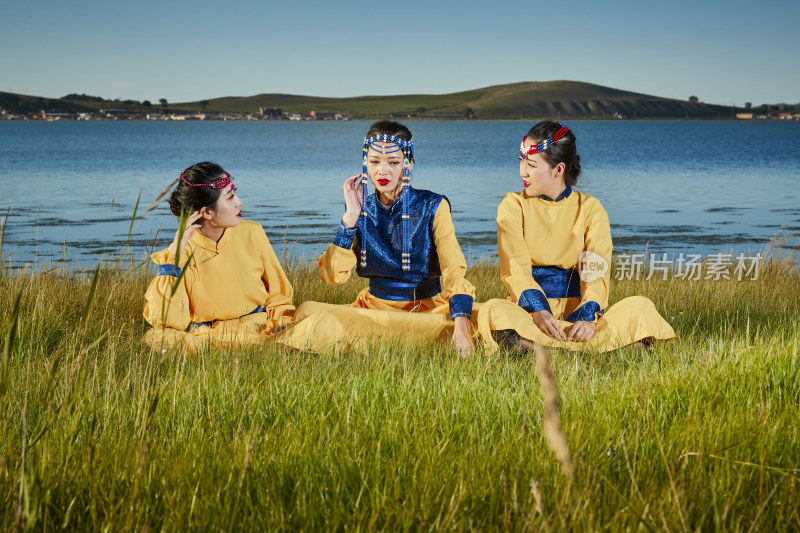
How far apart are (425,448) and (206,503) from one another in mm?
794

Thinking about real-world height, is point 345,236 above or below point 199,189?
below

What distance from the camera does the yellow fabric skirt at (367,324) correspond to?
16.5 feet

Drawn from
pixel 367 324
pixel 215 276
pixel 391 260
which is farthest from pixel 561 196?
pixel 215 276

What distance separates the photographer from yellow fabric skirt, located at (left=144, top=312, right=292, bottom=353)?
5.02 m

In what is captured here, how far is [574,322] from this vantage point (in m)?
5.25

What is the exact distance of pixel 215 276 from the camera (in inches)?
202

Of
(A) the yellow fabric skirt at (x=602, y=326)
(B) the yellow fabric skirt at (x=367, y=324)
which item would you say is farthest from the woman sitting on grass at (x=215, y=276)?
(A) the yellow fabric skirt at (x=602, y=326)

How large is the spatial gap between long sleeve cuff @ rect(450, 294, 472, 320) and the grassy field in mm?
456

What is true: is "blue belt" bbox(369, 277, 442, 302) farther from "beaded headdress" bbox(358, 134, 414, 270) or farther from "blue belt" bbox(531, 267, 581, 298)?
"blue belt" bbox(531, 267, 581, 298)

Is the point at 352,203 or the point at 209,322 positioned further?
the point at 209,322

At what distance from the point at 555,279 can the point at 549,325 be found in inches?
19.5

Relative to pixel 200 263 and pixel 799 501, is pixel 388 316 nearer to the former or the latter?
pixel 200 263

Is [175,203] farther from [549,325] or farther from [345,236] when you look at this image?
[549,325]

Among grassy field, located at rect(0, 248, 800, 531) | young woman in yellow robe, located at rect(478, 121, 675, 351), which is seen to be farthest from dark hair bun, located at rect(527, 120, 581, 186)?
grassy field, located at rect(0, 248, 800, 531)
